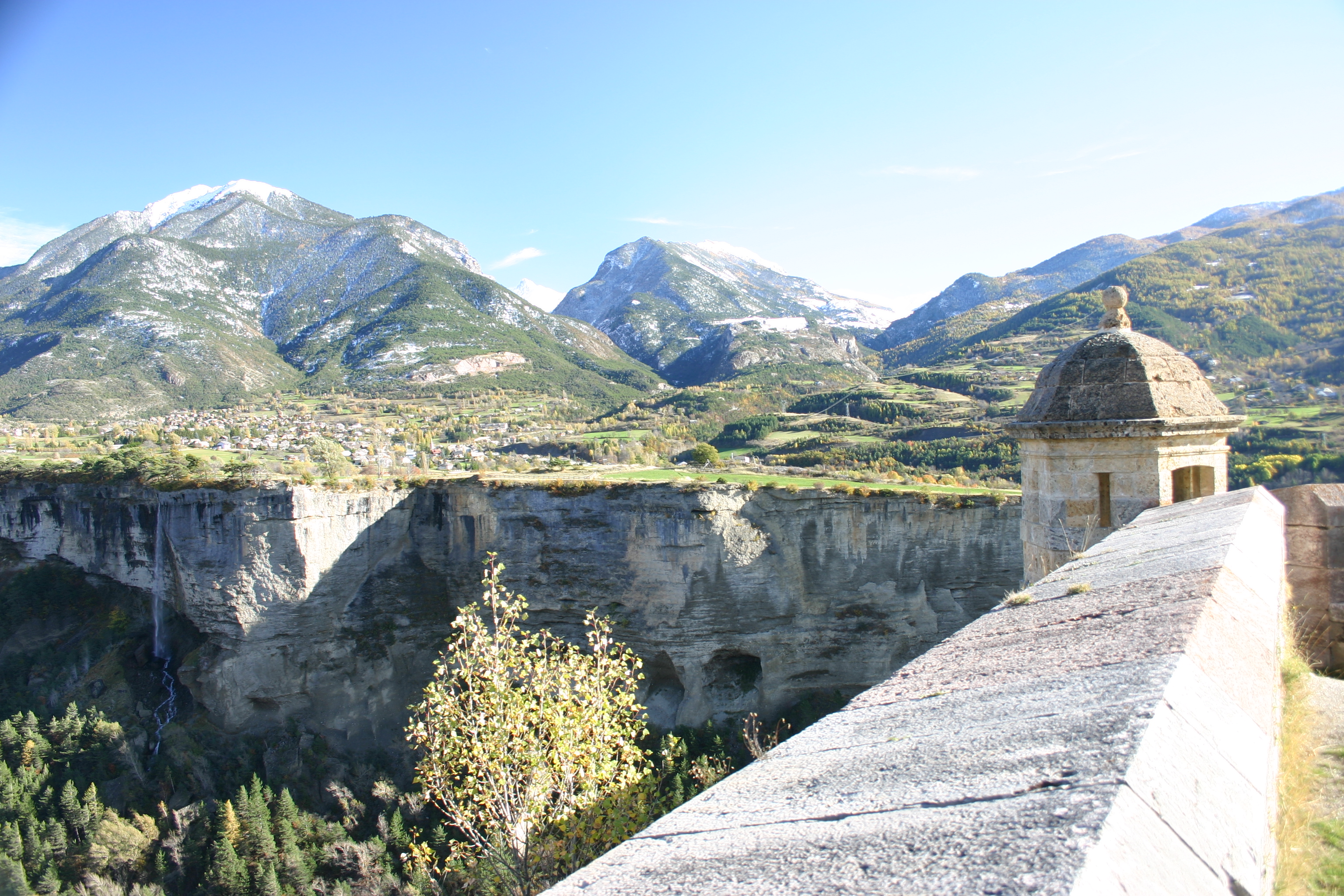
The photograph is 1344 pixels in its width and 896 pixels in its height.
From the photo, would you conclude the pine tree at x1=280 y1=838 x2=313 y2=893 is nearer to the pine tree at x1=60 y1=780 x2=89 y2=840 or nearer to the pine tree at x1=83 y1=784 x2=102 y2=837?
the pine tree at x1=83 y1=784 x2=102 y2=837

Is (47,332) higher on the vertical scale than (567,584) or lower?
higher

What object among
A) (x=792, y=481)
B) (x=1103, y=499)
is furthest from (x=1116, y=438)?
(x=792, y=481)

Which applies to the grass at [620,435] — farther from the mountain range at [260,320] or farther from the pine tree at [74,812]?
the pine tree at [74,812]

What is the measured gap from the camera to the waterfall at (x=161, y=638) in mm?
22078

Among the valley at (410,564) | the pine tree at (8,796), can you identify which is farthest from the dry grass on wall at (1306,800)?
the pine tree at (8,796)

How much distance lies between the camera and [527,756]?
19.4ft

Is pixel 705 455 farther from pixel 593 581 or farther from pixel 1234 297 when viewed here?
pixel 1234 297

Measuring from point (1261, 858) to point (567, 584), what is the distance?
69.2 ft

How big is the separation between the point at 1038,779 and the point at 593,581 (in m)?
20.5

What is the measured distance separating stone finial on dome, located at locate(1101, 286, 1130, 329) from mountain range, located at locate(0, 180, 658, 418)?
60458mm

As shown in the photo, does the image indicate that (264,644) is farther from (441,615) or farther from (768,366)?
(768,366)

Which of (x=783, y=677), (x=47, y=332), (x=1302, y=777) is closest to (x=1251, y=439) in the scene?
(x=783, y=677)

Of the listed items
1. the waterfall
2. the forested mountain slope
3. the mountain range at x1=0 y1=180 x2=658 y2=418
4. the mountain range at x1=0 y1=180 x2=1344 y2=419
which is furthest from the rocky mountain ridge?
the waterfall

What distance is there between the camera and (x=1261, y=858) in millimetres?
1468
